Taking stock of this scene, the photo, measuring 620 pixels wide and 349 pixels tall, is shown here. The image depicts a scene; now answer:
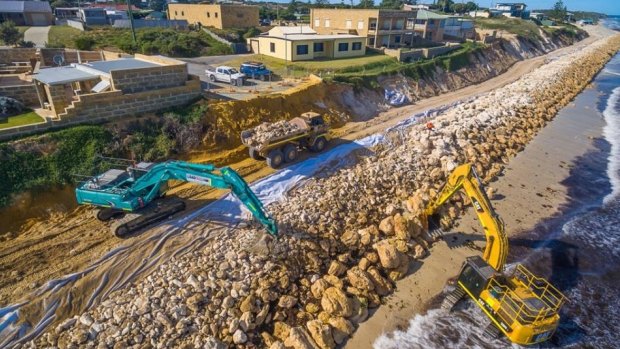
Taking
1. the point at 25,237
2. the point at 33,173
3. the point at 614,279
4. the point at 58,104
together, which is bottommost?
the point at 614,279

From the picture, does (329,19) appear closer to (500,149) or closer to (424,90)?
(424,90)

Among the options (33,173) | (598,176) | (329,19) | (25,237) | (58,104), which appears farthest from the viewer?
(329,19)

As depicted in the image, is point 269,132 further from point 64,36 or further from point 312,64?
point 64,36

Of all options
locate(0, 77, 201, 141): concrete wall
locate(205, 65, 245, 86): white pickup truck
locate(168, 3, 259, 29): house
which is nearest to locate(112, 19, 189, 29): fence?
locate(168, 3, 259, 29): house

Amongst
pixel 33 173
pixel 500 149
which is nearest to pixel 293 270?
pixel 33 173

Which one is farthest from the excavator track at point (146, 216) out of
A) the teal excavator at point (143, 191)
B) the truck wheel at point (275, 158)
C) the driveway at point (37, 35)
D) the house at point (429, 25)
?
the house at point (429, 25)

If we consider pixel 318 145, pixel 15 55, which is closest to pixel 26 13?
pixel 15 55

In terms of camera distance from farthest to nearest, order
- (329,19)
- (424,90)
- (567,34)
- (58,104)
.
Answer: (567,34) < (329,19) < (424,90) < (58,104)

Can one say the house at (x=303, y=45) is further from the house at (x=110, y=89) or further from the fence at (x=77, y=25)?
the fence at (x=77, y=25)
